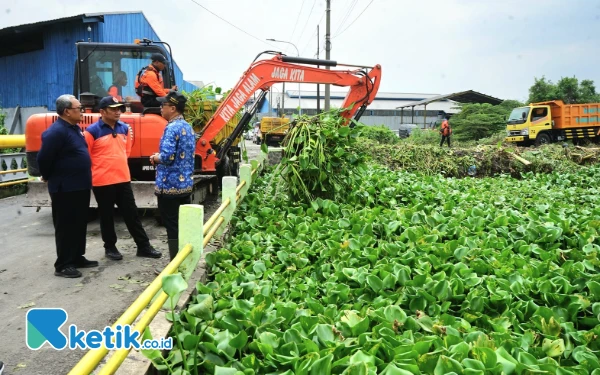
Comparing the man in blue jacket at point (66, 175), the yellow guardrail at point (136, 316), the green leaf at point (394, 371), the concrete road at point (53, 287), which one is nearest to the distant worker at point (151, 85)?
the concrete road at point (53, 287)

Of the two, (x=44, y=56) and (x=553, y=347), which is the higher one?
(x=44, y=56)

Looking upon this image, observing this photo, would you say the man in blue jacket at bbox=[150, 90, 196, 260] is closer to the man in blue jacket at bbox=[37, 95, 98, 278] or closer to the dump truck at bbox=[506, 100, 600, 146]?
the man in blue jacket at bbox=[37, 95, 98, 278]

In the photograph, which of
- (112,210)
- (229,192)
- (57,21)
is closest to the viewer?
(112,210)

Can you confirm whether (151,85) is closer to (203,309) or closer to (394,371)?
(203,309)

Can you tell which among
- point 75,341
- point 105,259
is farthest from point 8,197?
point 75,341

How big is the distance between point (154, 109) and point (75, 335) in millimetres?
4402

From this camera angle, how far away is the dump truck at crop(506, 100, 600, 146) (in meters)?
20.5

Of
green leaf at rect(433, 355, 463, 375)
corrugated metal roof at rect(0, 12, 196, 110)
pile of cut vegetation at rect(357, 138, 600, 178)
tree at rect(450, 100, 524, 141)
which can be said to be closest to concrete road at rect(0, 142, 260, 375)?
green leaf at rect(433, 355, 463, 375)

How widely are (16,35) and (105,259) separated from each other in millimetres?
14229

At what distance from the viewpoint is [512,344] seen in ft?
7.94

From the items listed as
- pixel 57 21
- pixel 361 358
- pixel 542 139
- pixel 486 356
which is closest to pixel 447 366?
pixel 486 356

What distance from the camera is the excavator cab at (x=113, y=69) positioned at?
7332mm

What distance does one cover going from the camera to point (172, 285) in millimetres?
2281

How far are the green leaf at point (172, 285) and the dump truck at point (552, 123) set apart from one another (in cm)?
2107
